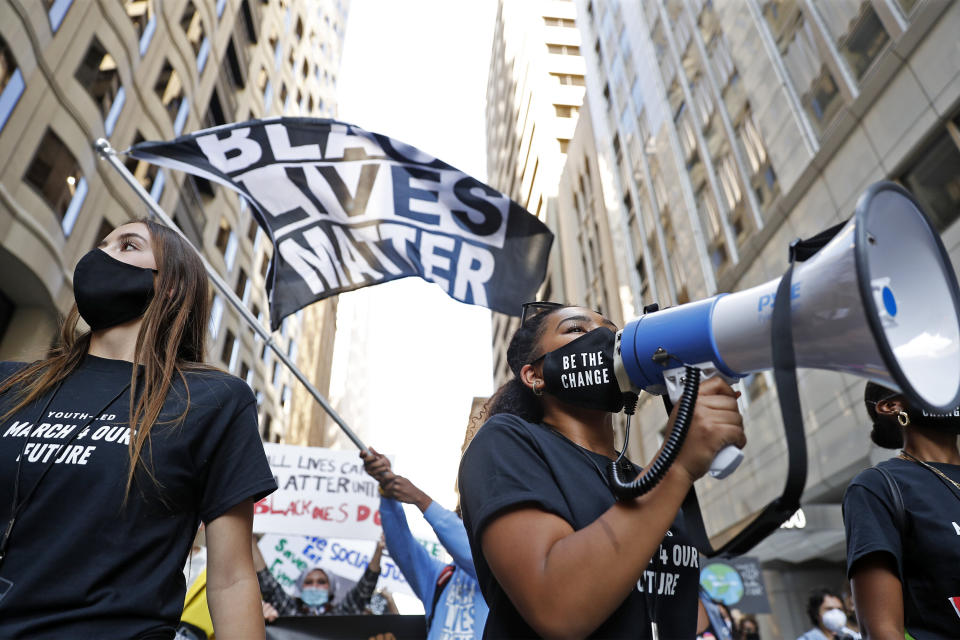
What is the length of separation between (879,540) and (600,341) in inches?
42.3

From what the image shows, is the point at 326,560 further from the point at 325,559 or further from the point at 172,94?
the point at 172,94

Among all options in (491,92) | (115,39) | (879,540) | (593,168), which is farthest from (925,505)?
(491,92)

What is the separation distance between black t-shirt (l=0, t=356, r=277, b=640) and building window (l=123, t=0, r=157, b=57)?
46.7ft

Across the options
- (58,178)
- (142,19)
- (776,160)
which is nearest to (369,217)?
(58,178)

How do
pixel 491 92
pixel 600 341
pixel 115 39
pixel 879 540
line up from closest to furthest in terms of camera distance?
pixel 600 341
pixel 879 540
pixel 115 39
pixel 491 92

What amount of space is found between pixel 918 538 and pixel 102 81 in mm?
14128

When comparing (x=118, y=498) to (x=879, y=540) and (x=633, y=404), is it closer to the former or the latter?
(x=633, y=404)

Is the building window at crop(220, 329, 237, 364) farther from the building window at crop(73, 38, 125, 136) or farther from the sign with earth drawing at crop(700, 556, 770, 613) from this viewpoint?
the sign with earth drawing at crop(700, 556, 770, 613)

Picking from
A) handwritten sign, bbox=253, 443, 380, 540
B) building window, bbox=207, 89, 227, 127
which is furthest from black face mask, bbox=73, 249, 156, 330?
building window, bbox=207, 89, 227, 127

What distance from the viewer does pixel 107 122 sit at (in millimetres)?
12555

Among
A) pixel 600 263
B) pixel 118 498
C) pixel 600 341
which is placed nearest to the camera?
pixel 118 498

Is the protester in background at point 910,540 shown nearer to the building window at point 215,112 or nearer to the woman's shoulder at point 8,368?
the woman's shoulder at point 8,368

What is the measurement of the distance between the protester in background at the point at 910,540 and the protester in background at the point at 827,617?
395 cm

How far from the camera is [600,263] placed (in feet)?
91.2
